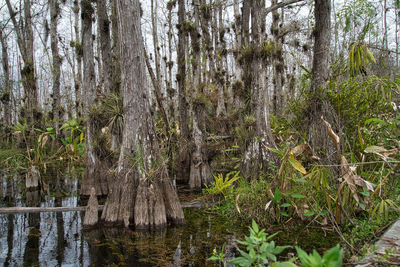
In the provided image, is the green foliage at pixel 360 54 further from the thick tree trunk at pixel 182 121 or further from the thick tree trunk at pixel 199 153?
the thick tree trunk at pixel 182 121

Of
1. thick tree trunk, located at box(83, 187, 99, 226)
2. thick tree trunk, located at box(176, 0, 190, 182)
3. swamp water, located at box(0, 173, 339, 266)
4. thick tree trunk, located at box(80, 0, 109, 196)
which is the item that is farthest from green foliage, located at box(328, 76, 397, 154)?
thick tree trunk, located at box(80, 0, 109, 196)

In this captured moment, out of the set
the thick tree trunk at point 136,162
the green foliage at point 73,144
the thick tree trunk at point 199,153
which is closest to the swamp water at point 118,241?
the thick tree trunk at point 136,162

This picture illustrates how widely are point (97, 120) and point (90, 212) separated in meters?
3.27

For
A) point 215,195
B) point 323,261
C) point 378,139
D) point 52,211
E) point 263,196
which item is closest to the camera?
point 323,261

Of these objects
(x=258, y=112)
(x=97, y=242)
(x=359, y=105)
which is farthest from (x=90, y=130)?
(x=359, y=105)

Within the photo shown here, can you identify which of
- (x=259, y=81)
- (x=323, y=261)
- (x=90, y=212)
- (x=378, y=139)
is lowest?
(x=90, y=212)

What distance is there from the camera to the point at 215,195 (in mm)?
7020

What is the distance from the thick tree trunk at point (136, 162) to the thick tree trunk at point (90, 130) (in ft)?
8.79

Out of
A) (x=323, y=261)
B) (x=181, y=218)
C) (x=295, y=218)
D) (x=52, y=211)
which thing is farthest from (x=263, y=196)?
(x=52, y=211)

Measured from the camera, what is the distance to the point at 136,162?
5.46 metres

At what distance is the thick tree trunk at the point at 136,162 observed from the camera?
17.5 feet

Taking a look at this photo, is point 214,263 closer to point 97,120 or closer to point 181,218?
point 181,218

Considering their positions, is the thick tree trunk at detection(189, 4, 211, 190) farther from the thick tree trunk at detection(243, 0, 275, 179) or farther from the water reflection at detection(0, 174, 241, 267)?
the water reflection at detection(0, 174, 241, 267)

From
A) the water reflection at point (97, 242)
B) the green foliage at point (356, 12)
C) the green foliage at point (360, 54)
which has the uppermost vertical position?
the green foliage at point (356, 12)
